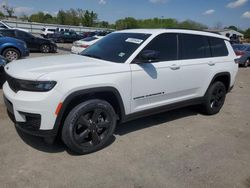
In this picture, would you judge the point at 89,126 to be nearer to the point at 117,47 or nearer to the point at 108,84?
the point at 108,84

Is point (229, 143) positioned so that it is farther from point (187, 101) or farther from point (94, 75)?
point (94, 75)

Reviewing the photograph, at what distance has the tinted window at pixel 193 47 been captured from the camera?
473 cm

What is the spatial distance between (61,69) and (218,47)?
12.3 feet

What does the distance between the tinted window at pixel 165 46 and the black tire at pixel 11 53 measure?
27.3 ft

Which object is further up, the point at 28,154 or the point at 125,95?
the point at 125,95

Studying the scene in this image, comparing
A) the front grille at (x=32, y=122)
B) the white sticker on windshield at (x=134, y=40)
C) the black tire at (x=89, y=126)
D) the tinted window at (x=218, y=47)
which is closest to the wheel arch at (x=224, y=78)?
the tinted window at (x=218, y=47)

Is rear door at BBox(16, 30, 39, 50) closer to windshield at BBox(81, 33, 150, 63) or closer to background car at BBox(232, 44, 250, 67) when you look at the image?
windshield at BBox(81, 33, 150, 63)

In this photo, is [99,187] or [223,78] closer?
[99,187]

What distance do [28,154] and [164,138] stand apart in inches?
88.9

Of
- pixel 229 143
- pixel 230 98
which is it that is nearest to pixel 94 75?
pixel 229 143

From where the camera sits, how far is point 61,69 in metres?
3.36

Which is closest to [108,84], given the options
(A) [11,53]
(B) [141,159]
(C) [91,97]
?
(C) [91,97]

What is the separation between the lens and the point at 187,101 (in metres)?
4.98

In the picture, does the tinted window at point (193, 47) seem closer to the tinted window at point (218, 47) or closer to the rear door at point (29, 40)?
the tinted window at point (218, 47)
